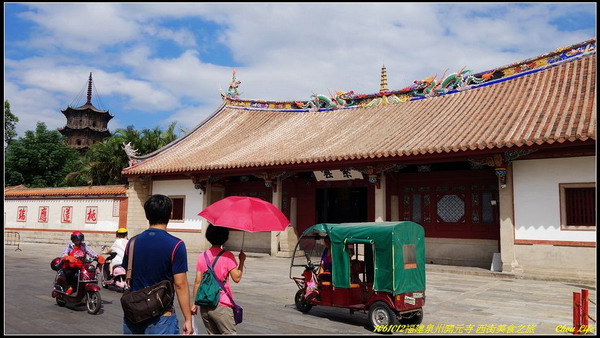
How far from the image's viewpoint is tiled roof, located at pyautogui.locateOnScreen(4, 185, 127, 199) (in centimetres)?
2116

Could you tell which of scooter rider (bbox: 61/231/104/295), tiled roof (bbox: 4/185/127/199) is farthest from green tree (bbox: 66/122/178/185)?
scooter rider (bbox: 61/231/104/295)

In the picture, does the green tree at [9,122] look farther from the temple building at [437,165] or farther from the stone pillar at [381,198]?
the stone pillar at [381,198]

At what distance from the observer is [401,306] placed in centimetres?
625

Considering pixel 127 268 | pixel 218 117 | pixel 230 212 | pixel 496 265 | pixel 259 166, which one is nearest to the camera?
pixel 127 268

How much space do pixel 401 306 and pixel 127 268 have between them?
12.8 ft

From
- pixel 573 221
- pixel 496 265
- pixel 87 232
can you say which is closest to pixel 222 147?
pixel 87 232

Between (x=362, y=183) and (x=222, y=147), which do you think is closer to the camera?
(x=362, y=183)

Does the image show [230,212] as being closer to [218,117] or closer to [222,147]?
[222,147]

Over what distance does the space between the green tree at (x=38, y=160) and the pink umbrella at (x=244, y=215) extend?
3114 centimetres

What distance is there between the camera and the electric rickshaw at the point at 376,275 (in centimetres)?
629

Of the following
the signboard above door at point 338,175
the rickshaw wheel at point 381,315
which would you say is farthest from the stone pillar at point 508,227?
the rickshaw wheel at point 381,315

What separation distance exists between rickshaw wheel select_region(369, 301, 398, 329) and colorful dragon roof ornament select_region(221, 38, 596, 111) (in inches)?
509

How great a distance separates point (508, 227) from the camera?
40.1 feet

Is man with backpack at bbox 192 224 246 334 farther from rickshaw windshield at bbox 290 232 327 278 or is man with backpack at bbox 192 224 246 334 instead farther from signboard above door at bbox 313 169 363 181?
signboard above door at bbox 313 169 363 181
